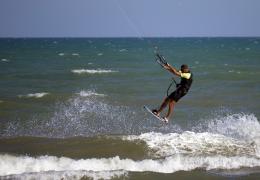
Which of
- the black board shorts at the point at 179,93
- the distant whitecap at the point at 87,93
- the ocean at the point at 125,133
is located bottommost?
the distant whitecap at the point at 87,93

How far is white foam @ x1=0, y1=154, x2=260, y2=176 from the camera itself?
1293 cm

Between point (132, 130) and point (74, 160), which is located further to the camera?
point (132, 130)

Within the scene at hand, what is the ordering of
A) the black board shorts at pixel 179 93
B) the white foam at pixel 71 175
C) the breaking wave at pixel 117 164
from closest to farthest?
the white foam at pixel 71 175 < the breaking wave at pixel 117 164 < the black board shorts at pixel 179 93

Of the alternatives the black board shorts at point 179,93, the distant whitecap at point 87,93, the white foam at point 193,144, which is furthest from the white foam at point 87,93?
the black board shorts at point 179,93

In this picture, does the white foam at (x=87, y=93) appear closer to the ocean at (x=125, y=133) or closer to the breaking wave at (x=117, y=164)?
the ocean at (x=125, y=133)

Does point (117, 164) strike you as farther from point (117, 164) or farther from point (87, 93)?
point (87, 93)

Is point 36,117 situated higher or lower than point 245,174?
lower

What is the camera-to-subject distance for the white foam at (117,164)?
12930 millimetres

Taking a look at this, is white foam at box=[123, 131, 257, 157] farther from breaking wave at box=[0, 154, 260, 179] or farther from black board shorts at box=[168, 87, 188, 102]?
black board shorts at box=[168, 87, 188, 102]

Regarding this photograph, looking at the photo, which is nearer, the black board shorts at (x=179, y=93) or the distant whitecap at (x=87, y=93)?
the black board shorts at (x=179, y=93)

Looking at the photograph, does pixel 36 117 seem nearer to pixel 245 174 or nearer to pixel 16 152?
pixel 16 152

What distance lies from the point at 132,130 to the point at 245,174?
6002 millimetres

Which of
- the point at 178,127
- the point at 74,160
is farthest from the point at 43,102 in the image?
the point at 74,160

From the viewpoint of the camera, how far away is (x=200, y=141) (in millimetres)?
15461
